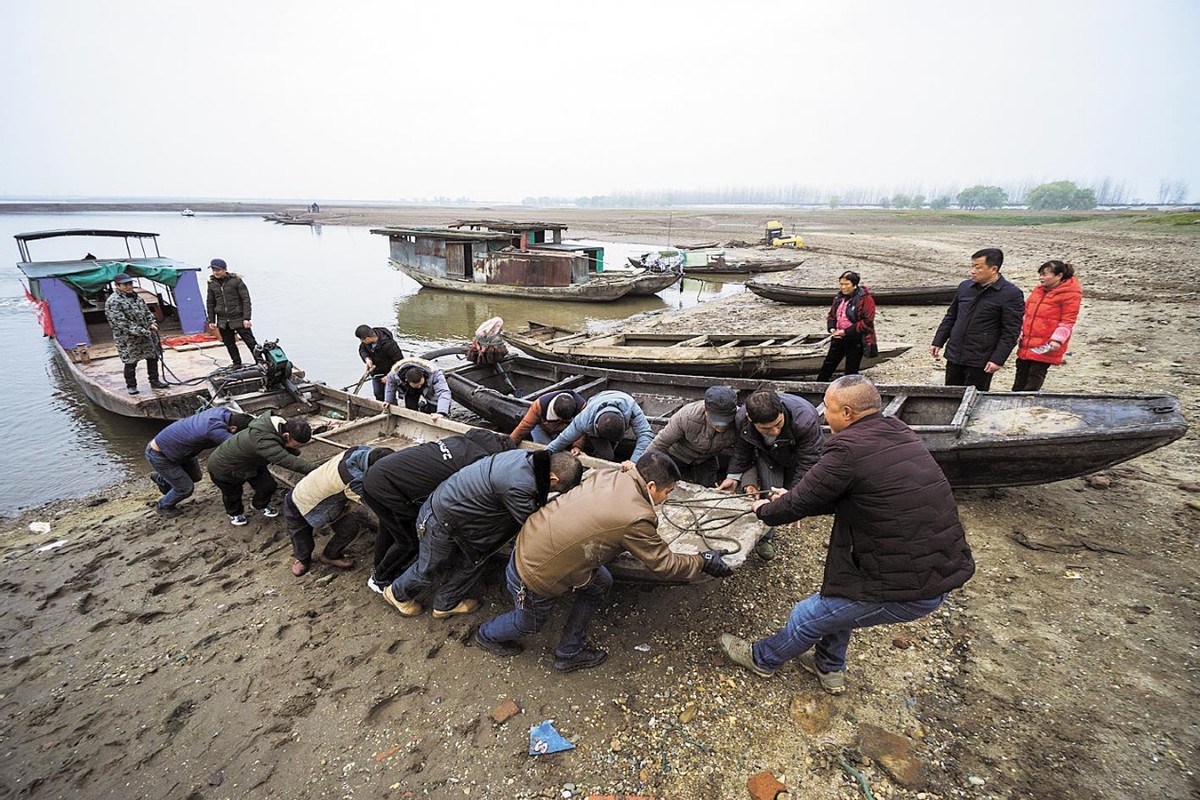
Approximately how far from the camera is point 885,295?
14.3 meters

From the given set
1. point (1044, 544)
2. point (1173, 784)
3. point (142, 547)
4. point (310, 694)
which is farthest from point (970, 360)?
point (142, 547)

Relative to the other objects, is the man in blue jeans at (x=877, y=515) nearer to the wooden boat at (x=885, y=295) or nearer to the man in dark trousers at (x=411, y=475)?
the man in dark trousers at (x=411, y=475)

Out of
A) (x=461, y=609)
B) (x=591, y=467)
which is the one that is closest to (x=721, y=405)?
(x=591, y=467)

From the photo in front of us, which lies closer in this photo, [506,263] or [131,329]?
[131,329]

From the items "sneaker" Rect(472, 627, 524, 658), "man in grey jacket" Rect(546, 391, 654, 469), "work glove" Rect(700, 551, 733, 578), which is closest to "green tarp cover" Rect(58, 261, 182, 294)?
"man in grey jacket" Rect(546, 391, 654, 469)

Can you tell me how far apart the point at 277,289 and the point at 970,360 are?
24.6 meters

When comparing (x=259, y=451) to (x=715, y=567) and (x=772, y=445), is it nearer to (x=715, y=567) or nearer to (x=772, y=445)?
(x=715, y=567)

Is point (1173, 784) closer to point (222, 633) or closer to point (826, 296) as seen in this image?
point (222, 633)

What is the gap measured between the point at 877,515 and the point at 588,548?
4.72ft

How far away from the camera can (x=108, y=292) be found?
1022 cm

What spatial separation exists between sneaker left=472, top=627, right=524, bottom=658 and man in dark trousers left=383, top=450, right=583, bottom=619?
39 cm

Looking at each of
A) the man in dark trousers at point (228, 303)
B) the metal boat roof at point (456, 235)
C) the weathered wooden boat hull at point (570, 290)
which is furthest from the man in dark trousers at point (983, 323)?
the metal boat roof at point (456, 235)

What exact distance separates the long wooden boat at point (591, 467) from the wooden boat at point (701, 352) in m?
3.58

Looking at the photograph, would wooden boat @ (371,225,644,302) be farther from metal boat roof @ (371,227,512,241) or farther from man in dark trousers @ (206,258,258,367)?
man in dark trousers @ (206,258,258,367)
